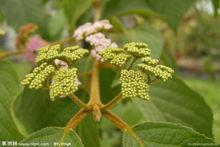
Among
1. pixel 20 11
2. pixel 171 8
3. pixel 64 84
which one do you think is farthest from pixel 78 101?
pixel 20 11

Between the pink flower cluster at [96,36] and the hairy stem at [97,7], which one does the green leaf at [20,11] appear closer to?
the hairy stem at [97,7]

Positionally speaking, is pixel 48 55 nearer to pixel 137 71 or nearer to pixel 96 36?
pixel 137 71

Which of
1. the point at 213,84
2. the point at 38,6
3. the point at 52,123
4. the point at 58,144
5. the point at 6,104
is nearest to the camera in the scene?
the point at 58,144

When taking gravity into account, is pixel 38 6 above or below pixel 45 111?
above

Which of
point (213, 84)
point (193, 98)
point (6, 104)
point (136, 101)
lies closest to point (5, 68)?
point (6, 104)

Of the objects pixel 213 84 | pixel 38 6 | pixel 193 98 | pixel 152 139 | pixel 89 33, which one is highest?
pixel 213 84

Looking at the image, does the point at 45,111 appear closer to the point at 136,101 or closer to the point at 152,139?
the point at 136,101

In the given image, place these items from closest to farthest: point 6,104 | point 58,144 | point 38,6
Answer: point 58,144
point 6,104
point 38,6

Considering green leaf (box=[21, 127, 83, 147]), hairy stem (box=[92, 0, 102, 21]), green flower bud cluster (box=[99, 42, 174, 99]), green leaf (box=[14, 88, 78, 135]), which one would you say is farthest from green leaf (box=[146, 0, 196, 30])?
green leaf (box=[21, 127, 83, 147])
